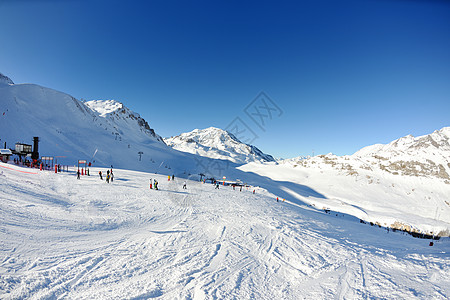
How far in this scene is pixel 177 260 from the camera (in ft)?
19.1

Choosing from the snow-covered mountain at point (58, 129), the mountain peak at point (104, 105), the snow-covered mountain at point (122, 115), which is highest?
the mountain peak at point (104, 105)

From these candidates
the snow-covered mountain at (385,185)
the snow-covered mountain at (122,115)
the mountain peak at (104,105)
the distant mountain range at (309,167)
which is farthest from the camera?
the mountain peak at (104,105)

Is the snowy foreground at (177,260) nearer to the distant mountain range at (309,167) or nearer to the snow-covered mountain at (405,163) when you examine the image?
the distant mountain range at (309,167)

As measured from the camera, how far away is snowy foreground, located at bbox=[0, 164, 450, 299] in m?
4.46

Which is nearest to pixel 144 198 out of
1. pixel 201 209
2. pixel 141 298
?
pixel 201 209

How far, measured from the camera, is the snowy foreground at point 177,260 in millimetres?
4457

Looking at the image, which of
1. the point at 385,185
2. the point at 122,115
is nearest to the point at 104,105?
the point at 122,115

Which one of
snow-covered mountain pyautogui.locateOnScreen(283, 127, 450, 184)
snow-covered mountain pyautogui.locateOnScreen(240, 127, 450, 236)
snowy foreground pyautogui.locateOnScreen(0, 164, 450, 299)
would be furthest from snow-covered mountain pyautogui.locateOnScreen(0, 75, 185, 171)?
snow-covered mountain pyautogui.locateOnScreen(283, 127, 450, 184)

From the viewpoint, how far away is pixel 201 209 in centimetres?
1271

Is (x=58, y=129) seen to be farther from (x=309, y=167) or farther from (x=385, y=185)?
(x=385, y=185)

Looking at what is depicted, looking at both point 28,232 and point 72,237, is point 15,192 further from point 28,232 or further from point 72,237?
point 72,237

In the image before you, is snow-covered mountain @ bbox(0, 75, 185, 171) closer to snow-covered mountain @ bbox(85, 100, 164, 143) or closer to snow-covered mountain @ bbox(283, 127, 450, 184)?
snow-covered mountain @ bbox(85, 100, 164, 143)

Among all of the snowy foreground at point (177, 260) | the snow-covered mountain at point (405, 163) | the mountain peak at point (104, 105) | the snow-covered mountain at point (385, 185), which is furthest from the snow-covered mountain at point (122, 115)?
the snowy foreground at point (177, 260)

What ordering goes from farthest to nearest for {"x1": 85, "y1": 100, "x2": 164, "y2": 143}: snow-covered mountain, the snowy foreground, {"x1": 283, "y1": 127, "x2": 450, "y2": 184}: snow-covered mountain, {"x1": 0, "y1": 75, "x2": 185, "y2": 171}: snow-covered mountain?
{"x1": 85, "y1": 100, "x2": 164, "y2": 143}: snow-covered mountain, {"x1": 283, "y1": 127, "x2": 450, "y2": 184}: snow-covered mountain, {"x1": 0, "y1": 75, "x2": 185, "y2": 171}: snow-covered mountain, the snowy foreground
